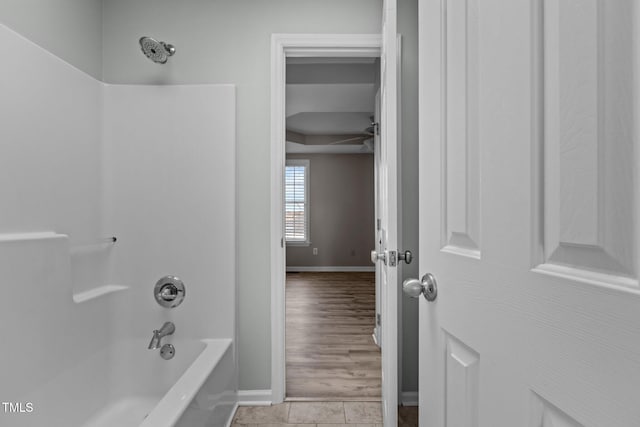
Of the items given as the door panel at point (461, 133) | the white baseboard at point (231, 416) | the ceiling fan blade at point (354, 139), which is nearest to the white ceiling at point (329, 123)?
the ceiling fan blade at point (354, 139)

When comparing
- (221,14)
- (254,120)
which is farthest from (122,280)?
(221,14)

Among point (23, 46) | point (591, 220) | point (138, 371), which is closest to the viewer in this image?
point (591, 220)

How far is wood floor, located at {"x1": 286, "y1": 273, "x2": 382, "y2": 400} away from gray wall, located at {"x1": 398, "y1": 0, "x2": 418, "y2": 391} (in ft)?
1.03

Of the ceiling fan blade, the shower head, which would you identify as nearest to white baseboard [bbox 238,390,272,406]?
the shower head

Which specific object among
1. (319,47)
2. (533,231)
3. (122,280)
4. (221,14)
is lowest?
(122,280)

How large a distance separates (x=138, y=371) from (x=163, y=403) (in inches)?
30.9

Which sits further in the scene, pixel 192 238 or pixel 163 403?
pixel 192 238

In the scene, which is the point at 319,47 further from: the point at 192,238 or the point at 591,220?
the point at 591,220

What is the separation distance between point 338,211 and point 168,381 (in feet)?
18.0

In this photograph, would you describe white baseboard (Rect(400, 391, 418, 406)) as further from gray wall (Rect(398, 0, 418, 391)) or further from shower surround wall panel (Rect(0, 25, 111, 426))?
shower surround wall panel (Rect(0, 25, 111, 426))

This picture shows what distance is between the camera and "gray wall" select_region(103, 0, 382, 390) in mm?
2117

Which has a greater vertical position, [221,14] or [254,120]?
[221,14]

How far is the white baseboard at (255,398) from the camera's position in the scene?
2.08m

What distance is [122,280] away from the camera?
205 centimetres
